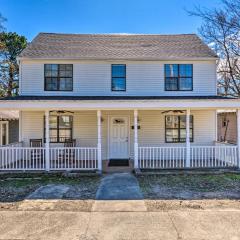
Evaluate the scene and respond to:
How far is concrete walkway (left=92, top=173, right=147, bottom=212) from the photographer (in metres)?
7.06

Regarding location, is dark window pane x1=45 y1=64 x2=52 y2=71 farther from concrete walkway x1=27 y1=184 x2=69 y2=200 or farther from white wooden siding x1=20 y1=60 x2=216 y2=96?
concrete walkway x1=27 y1=184 x2=69 y2=200

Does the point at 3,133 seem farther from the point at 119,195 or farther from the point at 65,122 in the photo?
the point at 119,195

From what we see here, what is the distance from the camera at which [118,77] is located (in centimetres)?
1443

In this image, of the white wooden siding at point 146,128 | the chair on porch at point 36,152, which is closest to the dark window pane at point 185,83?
the white wooden siding at point 146,128

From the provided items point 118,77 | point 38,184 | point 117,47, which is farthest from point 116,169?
point 117,47

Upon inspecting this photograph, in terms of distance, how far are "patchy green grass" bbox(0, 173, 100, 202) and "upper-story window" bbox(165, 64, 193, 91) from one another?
6767mm

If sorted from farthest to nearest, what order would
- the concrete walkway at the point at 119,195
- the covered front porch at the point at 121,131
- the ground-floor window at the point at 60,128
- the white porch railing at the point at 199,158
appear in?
the ground-floor window at the point at 60,128
the covered front porch at the point at 121,131
the white porch railing at the point at 199,158
the concrete walkway at the point at 119,195

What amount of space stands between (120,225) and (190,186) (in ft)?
13.9

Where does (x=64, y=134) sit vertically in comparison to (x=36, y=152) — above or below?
above

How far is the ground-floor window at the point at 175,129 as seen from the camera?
564 inches

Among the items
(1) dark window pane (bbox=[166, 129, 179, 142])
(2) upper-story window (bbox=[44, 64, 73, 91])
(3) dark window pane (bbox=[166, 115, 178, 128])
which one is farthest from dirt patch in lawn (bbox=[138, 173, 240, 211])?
(2) upper-story window (bbox=[44, 64, 73, 91])

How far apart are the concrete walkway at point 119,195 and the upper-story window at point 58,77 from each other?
592 centimetres

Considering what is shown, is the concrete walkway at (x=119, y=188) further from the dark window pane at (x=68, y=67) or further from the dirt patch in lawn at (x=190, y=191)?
the dark window pane at (x=68, y=67)

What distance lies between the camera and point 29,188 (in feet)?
30.0
